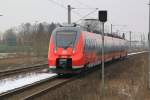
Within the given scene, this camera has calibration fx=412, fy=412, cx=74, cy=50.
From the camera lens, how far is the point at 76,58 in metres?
23.9

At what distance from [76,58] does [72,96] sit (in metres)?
8.71

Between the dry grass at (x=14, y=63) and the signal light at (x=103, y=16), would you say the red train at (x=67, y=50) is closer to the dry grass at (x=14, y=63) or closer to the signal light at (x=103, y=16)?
the signal light at (x=103, y=16)

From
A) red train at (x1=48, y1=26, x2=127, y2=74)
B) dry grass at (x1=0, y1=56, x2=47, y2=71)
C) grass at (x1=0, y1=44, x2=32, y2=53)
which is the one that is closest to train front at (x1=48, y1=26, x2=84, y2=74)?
red train at (x1=48, y1=26, x2=127, y2=74)

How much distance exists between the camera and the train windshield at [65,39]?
79.4 ft

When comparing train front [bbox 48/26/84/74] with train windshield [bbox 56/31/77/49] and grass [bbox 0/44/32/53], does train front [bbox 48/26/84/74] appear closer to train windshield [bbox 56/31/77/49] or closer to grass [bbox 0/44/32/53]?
train windshield [bbox 56/31/77/49]

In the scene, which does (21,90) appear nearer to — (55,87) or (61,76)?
(55,87)

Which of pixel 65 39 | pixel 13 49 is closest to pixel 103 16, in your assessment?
pixel 65 39

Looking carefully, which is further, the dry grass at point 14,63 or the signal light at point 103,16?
the dry grass at point 14,63

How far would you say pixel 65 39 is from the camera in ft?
79.7

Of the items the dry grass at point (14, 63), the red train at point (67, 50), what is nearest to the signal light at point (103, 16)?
the red train at point (67, 50)

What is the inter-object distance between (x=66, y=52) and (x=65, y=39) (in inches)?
31.8

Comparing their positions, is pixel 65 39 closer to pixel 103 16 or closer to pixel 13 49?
pixel 103 16

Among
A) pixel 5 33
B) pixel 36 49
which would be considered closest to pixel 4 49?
pixel 36 49

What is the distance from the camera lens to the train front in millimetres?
23953
